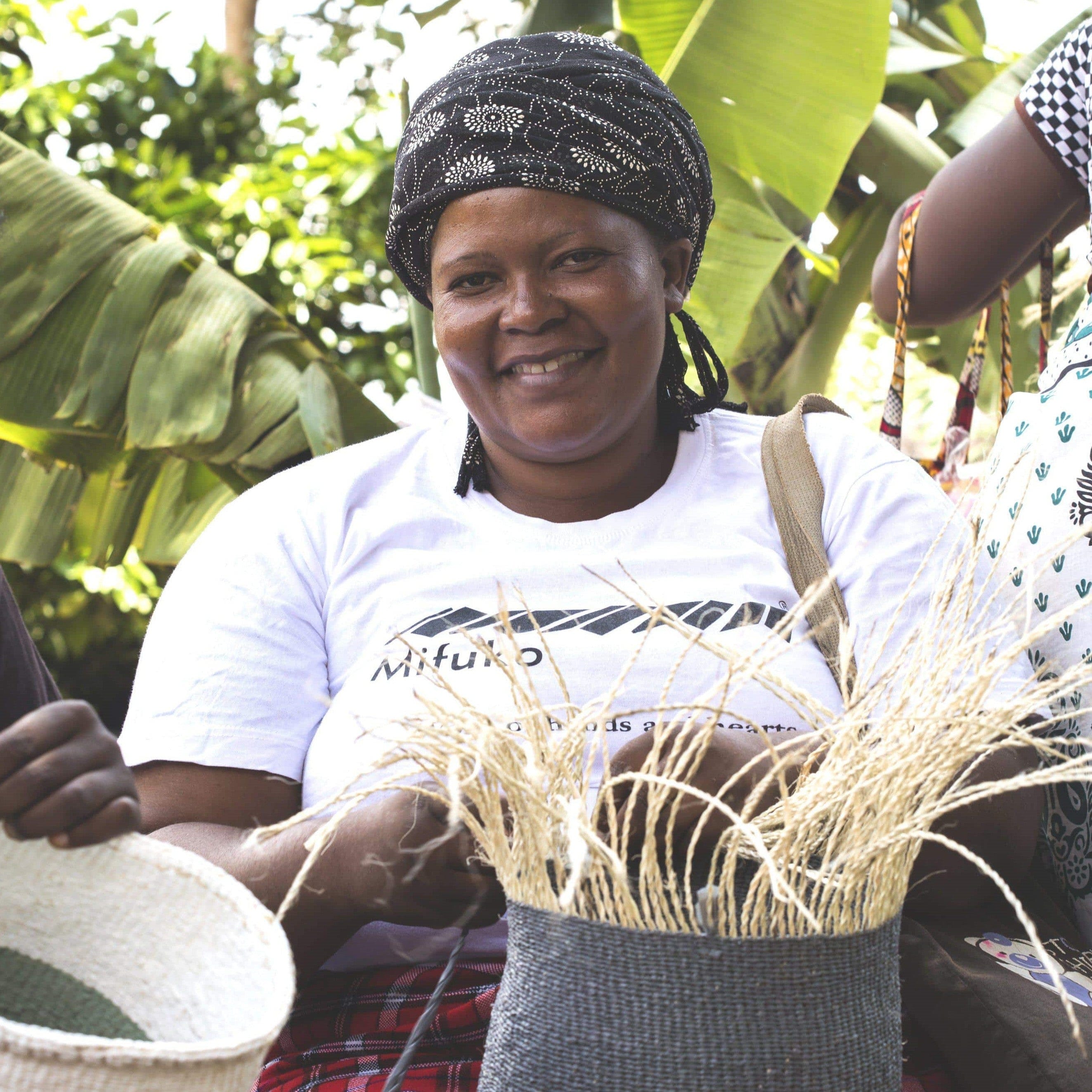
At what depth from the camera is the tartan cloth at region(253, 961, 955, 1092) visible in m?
1.22

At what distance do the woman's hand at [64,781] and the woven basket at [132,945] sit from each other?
3cm

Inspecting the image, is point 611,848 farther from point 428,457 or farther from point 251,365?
point 251,365

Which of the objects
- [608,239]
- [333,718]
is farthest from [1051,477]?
[333,718]

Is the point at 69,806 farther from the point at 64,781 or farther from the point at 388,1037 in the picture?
the point at 388,1037

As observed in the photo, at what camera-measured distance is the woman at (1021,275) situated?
4.61 ft

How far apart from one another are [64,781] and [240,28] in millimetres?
5909

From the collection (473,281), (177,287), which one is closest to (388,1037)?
(473,281)

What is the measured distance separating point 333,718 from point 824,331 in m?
2.56

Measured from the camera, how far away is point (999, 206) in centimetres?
171

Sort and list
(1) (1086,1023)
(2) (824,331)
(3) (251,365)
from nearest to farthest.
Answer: (1) (1086,1023) < (3) (251,365) < (2) (824,331)

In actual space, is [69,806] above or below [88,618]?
above

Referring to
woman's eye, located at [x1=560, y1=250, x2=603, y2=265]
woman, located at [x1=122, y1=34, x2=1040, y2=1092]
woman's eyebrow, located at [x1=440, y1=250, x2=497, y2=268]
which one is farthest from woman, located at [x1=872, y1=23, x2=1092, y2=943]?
woman's eyebrow, located at [x1=440, y1=250, x2=497, y2=268]

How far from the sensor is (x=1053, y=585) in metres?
1.44

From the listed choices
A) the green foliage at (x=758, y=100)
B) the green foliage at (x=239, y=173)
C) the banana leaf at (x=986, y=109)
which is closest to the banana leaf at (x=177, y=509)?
the green foliage at (x=239, y=173)
